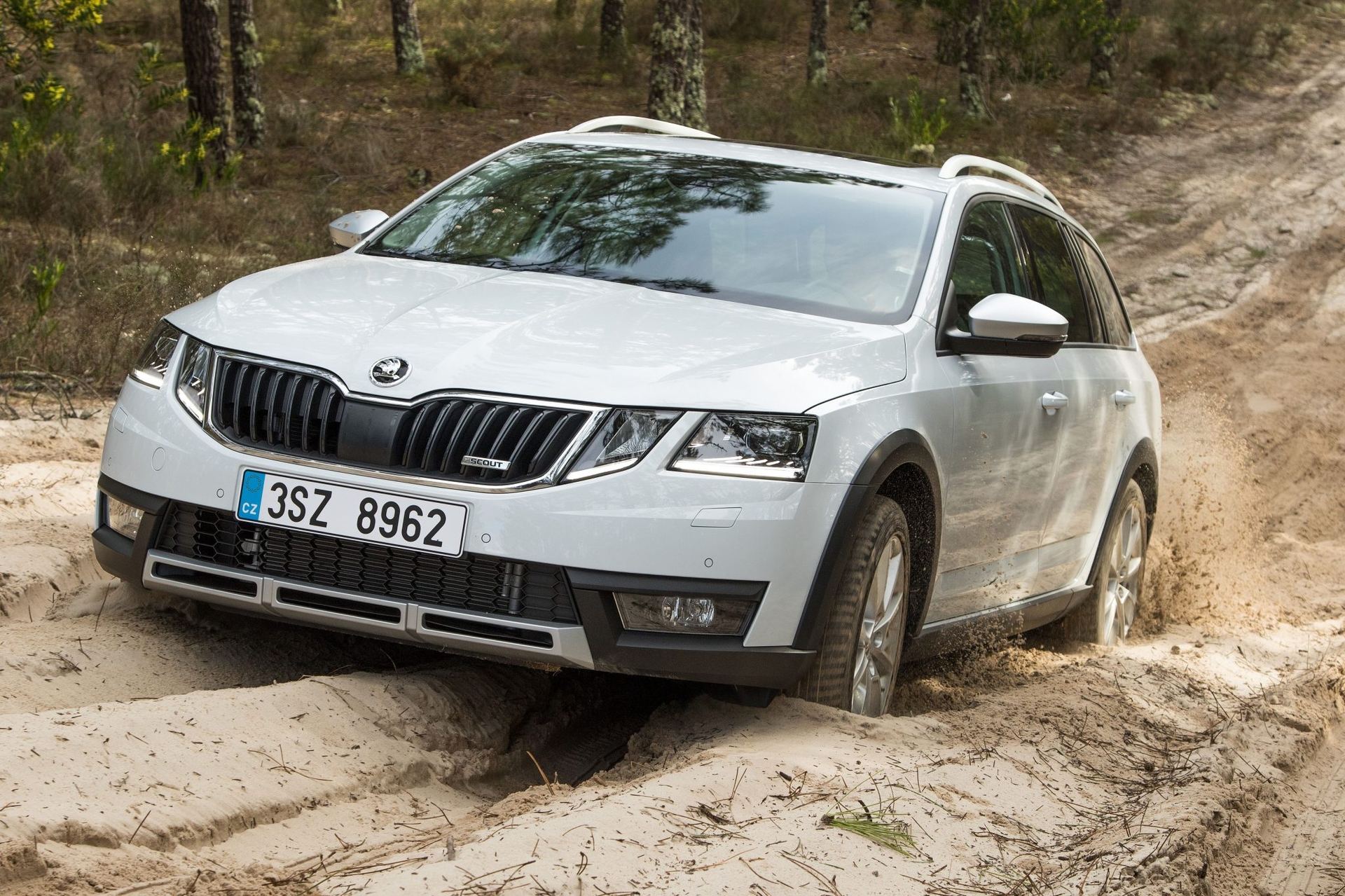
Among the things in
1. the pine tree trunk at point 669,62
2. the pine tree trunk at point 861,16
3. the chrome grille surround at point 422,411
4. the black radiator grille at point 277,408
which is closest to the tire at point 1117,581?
the chrome grille surround at point 422,411

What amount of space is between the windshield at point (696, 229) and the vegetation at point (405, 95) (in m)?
3.74

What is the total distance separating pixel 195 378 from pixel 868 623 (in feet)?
6.53

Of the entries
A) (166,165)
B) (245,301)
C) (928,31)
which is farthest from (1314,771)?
(928,31)

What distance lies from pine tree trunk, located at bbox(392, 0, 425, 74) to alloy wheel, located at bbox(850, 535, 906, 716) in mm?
18969

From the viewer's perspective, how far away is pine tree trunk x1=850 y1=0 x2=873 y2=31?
2791 centimetres

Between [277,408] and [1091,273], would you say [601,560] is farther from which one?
[1091,273]

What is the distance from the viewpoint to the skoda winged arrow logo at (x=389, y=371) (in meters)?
3.87

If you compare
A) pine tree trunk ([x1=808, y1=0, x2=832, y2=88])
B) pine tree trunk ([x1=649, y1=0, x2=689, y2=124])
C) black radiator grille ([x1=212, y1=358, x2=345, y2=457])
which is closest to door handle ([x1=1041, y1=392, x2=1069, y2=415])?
black radiator grille ([x1=212, y1=358, x2=345, y2=457])

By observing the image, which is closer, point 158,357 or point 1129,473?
point 158,357

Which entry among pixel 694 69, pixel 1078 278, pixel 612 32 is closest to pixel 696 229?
pixel 1078 278

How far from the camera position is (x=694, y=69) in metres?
16.8

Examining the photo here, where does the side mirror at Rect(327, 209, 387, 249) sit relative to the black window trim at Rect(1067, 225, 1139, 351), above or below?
above

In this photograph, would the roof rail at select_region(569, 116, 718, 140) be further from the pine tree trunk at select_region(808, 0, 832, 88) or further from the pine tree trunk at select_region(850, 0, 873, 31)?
the pine tree trunk at select_region(850, 0, 873, 31)

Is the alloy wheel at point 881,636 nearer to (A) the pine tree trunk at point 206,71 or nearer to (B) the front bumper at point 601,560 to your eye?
(B) the front bumper at point 601,560
